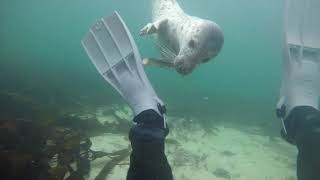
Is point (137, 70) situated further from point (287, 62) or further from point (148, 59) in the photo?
point (287, 62)

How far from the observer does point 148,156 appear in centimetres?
382

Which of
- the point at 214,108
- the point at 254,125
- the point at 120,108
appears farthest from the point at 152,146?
the point at 214,108

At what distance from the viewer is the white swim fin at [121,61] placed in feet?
14.7

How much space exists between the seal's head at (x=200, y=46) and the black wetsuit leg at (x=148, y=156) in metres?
0.85

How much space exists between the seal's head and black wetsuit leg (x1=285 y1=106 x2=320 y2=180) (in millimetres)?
1425

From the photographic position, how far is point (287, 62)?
5531 mm

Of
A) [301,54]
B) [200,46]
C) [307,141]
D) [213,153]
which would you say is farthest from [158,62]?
[213,153]

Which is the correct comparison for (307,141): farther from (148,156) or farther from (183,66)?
(148,156)

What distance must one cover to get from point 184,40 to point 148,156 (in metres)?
1.55

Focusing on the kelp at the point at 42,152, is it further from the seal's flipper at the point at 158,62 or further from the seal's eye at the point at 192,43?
the seal's eye at the point at 192,43

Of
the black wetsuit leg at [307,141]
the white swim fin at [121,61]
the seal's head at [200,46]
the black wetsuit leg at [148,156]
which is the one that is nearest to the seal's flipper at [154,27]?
the white swim fin at [121,61]

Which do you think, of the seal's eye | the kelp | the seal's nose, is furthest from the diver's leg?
the kelp

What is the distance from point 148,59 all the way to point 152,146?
149 cm

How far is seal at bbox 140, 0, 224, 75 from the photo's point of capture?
4.05 metres
